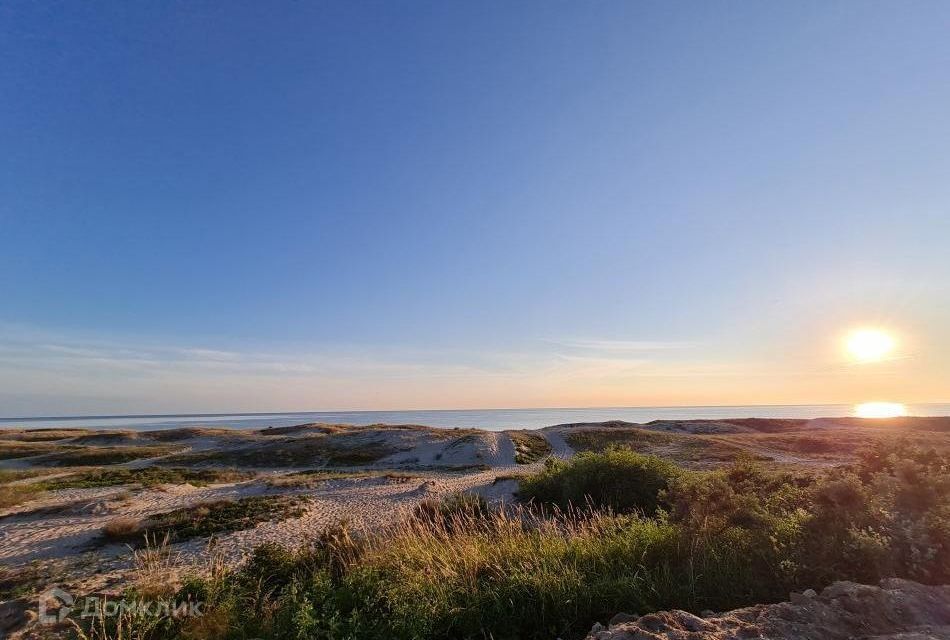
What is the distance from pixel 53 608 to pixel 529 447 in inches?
1485

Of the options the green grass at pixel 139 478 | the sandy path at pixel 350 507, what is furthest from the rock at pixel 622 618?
the green grass at pixel 139 478

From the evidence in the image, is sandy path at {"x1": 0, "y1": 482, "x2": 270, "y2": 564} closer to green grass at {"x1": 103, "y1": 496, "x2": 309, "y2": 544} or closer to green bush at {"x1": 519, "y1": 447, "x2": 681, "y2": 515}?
green grass at {"x1": 103, "y1": 496, "x2": 309, "y2": 544}

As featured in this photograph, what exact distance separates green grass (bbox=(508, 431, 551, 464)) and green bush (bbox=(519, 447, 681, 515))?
20.8 metres

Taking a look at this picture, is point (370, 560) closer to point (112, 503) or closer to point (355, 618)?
point (355, 618)

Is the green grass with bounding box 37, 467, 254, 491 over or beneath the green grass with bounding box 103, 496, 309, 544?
beneath

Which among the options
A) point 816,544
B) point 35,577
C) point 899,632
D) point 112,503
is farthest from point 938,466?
point 112,503

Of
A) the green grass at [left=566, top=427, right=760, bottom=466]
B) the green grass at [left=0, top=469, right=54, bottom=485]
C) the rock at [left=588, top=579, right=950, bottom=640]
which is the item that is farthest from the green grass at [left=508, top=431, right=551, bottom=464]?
the green grass at [left=0, top=469, right=54, bottom=485]

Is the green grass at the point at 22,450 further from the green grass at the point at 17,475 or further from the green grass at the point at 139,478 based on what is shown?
the green grass at the point at 139,478

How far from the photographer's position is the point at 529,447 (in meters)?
41.4

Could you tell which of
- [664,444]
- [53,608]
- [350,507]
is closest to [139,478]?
[350,507]

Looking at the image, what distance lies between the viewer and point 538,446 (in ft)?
140

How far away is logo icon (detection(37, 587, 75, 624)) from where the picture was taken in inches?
239

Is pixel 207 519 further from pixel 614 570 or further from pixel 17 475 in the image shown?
pixel 17 475

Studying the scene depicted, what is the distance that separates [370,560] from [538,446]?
37.3m
